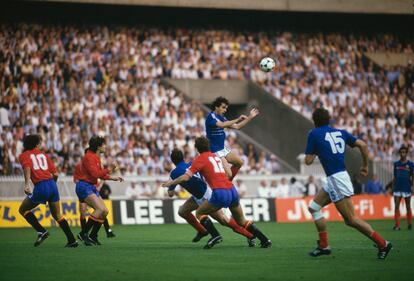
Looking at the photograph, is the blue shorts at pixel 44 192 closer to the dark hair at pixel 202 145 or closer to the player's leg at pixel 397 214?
the dark hair at pixel 202 145

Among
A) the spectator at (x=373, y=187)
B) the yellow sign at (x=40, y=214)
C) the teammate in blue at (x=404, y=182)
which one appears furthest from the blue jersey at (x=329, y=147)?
the spectator at (x=373, y=187)

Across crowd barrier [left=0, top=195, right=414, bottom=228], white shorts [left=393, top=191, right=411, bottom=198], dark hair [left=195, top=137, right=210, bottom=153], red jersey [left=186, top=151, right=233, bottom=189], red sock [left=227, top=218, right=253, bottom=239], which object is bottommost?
crowd barrier [left=0, top=195, right=414, bottom=228]

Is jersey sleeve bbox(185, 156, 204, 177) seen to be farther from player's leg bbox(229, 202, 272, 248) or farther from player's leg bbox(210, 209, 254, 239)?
player's leg bbox(210, 209, 254, 239)

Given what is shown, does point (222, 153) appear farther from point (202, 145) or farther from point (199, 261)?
point (199, 261)

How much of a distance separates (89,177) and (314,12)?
2899cm

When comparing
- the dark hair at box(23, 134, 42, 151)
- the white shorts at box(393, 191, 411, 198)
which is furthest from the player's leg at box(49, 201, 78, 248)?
the white shorts at box(393, 191, 411, 198)

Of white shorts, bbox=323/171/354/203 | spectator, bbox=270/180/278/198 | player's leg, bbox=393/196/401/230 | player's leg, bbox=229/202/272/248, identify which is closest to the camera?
white shorts, bbox=323/171/354/203

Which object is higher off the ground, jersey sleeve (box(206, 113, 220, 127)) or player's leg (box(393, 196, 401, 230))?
jersey sleeve (box(206, 113, 220, 127))

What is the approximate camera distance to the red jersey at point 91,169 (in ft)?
56.9

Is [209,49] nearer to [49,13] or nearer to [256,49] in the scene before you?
[256,49]

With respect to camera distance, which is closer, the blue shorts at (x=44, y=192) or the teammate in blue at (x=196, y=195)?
the teammate in blue at (x=196, y=195)

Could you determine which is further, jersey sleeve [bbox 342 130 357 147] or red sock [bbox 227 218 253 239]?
red sock [bbox 227 218 253 239]

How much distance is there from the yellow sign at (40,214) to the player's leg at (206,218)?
1170 centimetres

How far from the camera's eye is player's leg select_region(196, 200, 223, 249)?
620 inches
